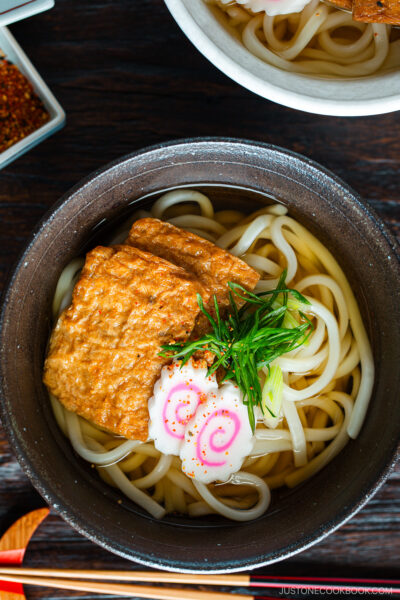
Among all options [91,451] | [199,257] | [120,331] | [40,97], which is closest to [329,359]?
[199,257]

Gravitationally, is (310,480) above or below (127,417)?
below

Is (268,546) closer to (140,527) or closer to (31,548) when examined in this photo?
(140,527)

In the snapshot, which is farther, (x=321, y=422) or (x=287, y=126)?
(x=287, y=126)

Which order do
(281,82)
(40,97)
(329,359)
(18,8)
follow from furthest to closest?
(40,97) → (329,359) → (18,8) → (281,82)

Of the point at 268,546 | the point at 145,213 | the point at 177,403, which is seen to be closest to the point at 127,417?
the point at 177,403

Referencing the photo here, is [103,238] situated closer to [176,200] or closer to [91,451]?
[176,200]

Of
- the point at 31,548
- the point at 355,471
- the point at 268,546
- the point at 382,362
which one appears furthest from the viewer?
the point at 31,548

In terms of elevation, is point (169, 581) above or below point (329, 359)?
below

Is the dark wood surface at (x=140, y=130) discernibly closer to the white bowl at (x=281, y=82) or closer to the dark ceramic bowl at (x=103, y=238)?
the dark ceramic bowl at (x=103, y=238)
